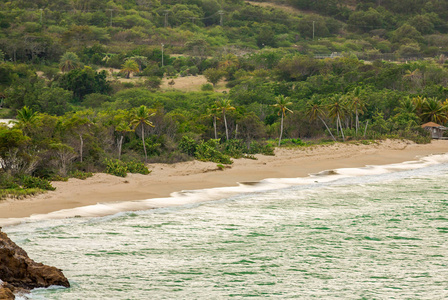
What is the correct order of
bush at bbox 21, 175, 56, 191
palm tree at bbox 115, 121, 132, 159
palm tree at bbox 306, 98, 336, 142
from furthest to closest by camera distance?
palm tree at bbox 306, 98, 336, 142 < palm tree at bbox 115, 121, 132, 159 < bush at bbox 21, 175, 56, 191

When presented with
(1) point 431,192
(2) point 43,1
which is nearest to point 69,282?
(1) point 431,192

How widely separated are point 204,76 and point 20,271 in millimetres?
88428

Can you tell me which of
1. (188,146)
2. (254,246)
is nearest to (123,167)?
(188,146)

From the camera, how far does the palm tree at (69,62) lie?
3994 inches

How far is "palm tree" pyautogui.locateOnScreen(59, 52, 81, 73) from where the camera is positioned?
10144cm

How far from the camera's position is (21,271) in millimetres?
22531

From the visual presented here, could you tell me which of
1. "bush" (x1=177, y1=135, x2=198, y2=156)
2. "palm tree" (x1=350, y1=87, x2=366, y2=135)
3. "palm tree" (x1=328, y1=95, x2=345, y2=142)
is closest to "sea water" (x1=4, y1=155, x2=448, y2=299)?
"bush" (x1=177, y1=135, x2=198, y2=156)

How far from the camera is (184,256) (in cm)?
2927

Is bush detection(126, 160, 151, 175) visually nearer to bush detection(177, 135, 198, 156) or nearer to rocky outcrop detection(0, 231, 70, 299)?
bush detection(177, 135, 198, 156)

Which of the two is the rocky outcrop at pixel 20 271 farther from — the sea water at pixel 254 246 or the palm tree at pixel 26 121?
the palm tree at pixel 26 121

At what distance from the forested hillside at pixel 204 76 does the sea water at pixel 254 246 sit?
27.8 ft

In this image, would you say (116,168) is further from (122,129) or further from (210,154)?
(210,154)

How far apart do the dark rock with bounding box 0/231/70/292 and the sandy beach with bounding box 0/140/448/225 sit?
11.0m

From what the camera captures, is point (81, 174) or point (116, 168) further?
point (116, 168)
